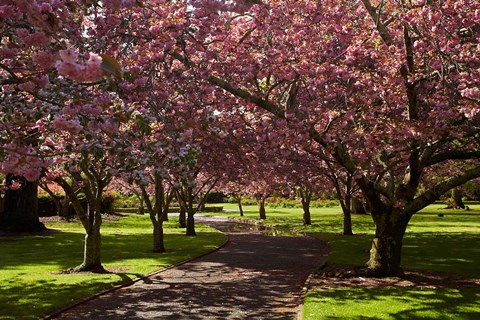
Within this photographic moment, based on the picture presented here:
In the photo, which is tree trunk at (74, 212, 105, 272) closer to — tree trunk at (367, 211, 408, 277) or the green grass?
the green grass

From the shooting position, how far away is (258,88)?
14.8 metres

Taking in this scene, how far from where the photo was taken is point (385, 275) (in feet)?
53.4

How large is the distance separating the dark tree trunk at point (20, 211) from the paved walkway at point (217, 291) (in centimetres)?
1779

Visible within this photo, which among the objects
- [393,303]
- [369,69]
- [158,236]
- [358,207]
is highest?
[369,69]

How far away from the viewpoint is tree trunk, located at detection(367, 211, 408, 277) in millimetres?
16109

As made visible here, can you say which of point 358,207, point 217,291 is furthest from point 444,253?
point 358,207

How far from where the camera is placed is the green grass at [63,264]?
1307 cm

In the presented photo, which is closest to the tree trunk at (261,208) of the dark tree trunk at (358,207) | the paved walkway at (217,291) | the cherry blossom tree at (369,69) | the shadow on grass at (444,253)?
the dark tree trunk at (358,207)

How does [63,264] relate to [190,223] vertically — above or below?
below

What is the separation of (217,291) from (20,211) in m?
24.9

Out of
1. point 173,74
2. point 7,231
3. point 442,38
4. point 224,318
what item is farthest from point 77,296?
point 7,231

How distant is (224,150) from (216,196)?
245 feet

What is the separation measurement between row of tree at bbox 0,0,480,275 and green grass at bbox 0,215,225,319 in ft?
6.24

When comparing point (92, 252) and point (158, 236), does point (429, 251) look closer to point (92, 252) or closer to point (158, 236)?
point (158, 236)
